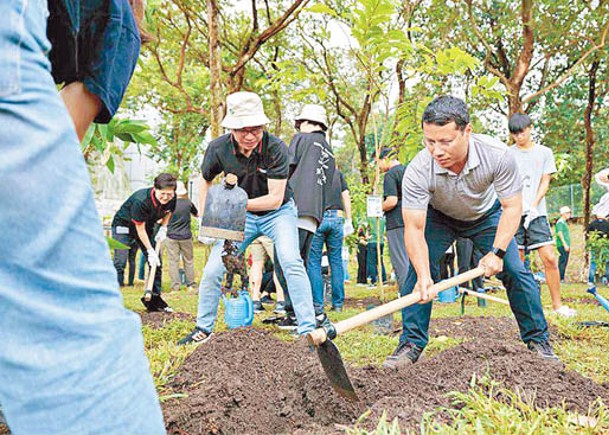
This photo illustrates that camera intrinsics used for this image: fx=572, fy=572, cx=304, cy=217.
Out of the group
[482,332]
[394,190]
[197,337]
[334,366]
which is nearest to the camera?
[334,366]

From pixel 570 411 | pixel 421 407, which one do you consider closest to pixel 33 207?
pixel 421 407

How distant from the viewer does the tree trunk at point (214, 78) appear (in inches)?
328

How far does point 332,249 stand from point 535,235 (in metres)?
2.29

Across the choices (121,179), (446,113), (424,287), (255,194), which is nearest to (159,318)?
(255,194)

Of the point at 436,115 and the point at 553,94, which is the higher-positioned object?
the point at 553,94

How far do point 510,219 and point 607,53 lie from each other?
1063 cm

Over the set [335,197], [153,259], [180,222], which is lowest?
[153,259]

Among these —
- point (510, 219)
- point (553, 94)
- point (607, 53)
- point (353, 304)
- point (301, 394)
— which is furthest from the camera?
A: point (553, 94)

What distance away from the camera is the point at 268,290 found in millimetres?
8914

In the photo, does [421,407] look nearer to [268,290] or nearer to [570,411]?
[570,411]

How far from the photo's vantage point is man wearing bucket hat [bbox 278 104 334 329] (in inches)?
217

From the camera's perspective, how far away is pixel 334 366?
279 centimetres

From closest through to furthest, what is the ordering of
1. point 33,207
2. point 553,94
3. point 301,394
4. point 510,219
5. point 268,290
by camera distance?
point 33,207
point 301,394
point 510,219
point 268,290
point 553,94

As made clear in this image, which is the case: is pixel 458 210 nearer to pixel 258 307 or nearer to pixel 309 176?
pixel 309 176
